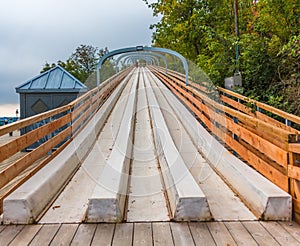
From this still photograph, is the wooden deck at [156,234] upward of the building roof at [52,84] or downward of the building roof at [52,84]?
A: downward

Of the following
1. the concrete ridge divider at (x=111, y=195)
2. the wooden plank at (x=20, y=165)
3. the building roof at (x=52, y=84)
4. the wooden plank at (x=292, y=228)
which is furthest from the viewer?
the building roof at (x=52, y=84)

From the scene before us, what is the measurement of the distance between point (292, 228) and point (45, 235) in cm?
227

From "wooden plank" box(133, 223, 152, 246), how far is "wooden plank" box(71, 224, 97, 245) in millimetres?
389

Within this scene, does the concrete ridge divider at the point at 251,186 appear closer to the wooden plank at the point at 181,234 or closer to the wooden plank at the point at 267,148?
the wooden plank at the point at 267,148

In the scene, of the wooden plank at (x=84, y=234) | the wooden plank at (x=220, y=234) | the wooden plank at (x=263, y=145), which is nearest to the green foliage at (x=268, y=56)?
the wooden plank at (x=263, y=145)

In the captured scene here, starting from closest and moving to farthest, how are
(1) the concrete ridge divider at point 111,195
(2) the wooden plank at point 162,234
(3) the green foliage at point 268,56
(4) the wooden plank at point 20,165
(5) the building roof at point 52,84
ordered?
(2) the wooden plank at point 162,234 → (1) the concrete ridge divider at point 111,195 → (4) the wooden plank at point 20,165 → (3) the green foliage at point 268,56 → (5) the building roof at point 52,84

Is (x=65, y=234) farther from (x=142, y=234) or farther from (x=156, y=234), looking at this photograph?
(x=156, y=234)

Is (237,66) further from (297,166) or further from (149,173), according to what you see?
(297,166)

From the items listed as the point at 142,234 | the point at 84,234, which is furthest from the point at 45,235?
the point at 142,234

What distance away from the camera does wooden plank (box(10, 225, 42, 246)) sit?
8.70 feet

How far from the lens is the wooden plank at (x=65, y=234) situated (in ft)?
8.66

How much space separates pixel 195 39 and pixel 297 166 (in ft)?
46.0

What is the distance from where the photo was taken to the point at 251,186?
3.38 meters

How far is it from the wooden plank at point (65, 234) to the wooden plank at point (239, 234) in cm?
144
